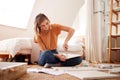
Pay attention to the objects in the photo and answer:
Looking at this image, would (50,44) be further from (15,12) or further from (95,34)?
(15,12)

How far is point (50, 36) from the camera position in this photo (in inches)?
86.9

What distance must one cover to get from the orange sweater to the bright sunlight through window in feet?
6.79

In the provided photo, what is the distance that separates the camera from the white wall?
4.15m

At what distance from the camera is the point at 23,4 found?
410 centimetres

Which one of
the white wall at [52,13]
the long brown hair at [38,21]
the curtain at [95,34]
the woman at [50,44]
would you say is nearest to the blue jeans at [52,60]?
the woman at [50,44]

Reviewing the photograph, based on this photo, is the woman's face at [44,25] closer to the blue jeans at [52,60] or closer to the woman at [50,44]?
the woman at [50,44]

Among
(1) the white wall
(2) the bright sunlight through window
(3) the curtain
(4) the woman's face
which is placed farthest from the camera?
(1) the white wall

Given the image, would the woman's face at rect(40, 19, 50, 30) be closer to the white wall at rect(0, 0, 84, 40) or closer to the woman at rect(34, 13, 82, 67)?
the woman at rect(34, 13, 82, 67)

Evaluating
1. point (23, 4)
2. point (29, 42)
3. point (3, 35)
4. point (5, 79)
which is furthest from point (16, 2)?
point (5, 79)

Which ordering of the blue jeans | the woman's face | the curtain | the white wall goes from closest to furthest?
the woman's face → the blue jeans → the curtain → the white wall

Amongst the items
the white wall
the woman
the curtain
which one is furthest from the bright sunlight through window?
the woman

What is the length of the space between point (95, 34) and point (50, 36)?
1.29m

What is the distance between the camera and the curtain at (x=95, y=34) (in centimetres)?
324

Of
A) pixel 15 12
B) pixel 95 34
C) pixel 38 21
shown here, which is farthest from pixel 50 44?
pixel 15 12
